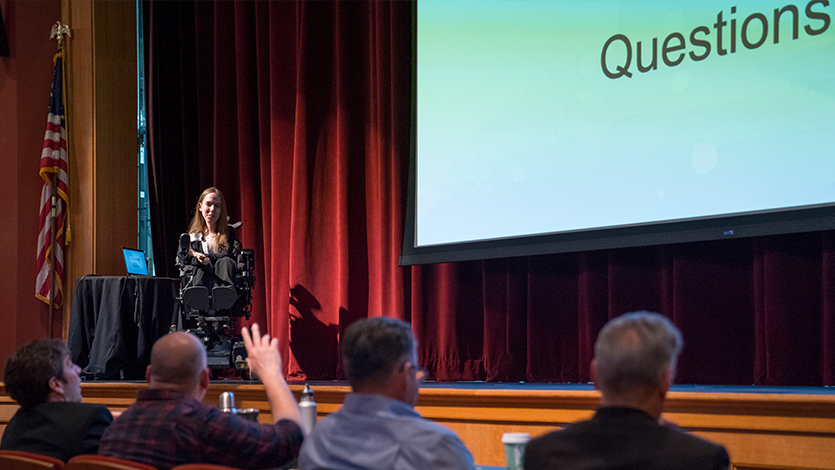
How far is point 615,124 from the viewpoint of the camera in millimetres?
3707

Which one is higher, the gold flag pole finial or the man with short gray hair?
the gold flag pole finial

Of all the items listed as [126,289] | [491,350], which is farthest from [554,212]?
[126,289]

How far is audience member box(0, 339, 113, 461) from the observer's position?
86.9 inches

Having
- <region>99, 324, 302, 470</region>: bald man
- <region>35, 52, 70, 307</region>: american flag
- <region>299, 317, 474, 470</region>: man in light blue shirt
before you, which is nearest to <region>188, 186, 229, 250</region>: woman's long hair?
<region>35, 52, 70, 307</region>: american flag

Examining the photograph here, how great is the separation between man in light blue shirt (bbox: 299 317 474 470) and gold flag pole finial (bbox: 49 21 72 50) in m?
5.39

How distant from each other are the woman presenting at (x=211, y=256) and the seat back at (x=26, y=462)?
2.81 metres

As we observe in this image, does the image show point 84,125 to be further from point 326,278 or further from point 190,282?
point 326,278

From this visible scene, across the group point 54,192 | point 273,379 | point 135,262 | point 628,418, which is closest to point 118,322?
point 135,262

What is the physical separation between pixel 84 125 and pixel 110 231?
0.84 m

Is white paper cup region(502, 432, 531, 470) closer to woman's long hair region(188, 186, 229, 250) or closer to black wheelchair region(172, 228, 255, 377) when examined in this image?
black wheelchair region(172, 228, 255, 377)

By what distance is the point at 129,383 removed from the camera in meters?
4.42

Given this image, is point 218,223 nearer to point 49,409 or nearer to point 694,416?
point 49,409

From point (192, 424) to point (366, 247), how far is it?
3.13m

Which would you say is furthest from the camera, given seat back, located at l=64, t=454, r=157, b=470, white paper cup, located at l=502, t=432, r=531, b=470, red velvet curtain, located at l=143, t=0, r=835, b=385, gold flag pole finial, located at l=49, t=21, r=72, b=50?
gold flag pole finial, located at l=49, t=21, r=72, b=50
